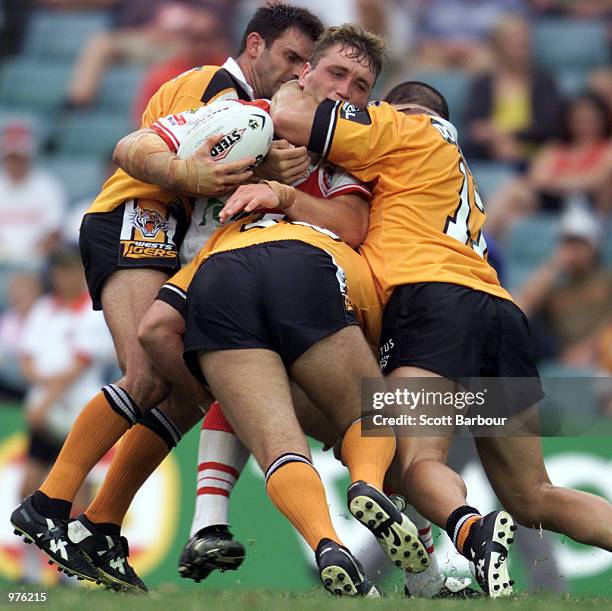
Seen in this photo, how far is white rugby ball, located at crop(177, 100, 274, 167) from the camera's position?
5.46 metres

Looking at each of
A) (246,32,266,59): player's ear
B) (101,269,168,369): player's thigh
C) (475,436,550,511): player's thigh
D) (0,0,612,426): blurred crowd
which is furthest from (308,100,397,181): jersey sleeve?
(0,0,612,426): blurred crowd

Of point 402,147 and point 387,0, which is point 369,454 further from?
point 387,0

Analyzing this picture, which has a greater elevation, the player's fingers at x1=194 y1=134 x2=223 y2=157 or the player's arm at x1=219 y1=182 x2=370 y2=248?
the player's fingers at x1=194 y1=134 x2=223 y2=157

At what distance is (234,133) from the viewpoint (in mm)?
5453

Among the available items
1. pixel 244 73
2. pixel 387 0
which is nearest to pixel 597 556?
pixel 244 73

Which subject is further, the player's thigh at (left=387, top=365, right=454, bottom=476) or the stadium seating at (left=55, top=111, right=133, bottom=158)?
the stadium seating at (left=55, top=111, right=133, bottom=158)

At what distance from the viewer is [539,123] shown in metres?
11.1

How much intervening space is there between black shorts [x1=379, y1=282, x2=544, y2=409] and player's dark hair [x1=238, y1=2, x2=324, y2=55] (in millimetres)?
A: 1450

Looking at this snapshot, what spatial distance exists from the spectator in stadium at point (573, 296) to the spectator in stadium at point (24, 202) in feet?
14.2

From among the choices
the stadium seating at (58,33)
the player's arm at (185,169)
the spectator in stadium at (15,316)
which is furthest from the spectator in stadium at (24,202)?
the player's arm at (185,169)

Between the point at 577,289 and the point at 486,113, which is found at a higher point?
the point at 486,113

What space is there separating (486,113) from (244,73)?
17.6 feet

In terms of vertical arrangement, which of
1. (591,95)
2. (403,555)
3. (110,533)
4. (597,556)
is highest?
(591,95)

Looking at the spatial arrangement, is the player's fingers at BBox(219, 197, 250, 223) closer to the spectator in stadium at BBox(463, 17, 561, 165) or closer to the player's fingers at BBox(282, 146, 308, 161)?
the player's fingers at BBox(282, 146, 308, 161)
